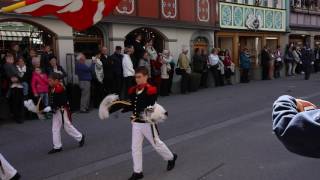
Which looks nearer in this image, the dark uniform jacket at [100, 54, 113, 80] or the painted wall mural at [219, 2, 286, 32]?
the dark uniform jacket at [100, 54, 113, 80]

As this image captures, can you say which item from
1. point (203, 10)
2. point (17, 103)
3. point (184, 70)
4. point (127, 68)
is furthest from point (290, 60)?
point (17, 103)

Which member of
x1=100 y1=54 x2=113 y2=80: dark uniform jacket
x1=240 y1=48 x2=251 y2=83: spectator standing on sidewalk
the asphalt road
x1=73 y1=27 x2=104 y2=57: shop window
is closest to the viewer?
the asphalt road

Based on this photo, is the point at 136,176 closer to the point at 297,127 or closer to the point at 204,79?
the point at 297,127

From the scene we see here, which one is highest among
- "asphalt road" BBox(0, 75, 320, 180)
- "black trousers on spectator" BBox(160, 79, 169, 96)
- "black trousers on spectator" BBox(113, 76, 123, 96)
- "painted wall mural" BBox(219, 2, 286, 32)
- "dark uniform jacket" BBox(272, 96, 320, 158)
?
"painted wall mural" BBox(219, 2, 286, 32)

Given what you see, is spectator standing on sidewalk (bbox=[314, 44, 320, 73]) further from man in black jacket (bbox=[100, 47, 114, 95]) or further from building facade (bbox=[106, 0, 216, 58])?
man in black jacket (bbox=[100, 47, 114, 95])

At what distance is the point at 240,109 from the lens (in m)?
12.6

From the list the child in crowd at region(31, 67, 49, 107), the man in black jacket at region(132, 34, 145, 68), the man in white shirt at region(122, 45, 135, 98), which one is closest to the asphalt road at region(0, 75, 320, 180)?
the child in crowd at region(31, 67, 49, 107)

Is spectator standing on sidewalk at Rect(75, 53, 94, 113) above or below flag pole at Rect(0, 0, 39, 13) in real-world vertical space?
below

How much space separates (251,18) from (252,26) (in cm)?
44

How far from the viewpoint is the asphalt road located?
6434 mm

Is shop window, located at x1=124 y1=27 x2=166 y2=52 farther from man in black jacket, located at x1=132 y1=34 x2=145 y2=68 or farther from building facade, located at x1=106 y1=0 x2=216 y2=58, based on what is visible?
man in black jacket, located at x1=132 y1=34 x2=145 y2=68

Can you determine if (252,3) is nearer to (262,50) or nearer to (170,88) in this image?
(262,50)

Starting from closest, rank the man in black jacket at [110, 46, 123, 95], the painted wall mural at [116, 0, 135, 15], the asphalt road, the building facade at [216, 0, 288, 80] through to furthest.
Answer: the asphalt road
the man in black jacket at [110, 46, 123, 95]
the painted wall mural at [116, 0, 135, 15]
the building facade at [216, 0, 288, 80]

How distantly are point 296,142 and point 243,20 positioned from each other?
2242 centimetres
